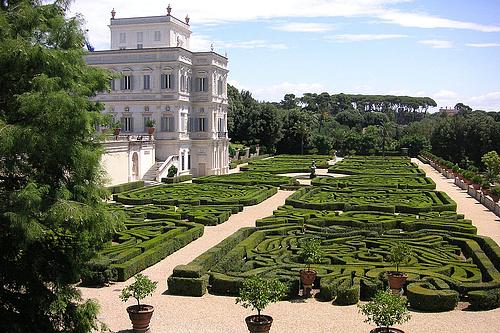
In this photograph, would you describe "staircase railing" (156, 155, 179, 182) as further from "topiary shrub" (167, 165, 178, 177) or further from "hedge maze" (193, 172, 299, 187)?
"hedge maze" (193, 172, 299, 187)

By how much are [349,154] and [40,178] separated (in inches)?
3137

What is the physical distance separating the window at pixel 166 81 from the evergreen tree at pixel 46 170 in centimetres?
3885

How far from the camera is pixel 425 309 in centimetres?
1480

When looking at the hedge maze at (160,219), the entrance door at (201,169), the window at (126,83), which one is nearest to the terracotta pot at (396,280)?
the hedge maze at (160,219)

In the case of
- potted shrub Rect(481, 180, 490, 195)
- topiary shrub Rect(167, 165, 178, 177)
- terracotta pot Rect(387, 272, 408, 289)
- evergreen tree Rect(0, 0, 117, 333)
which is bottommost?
terracotta pot Rect(387, 272, 408, 289)

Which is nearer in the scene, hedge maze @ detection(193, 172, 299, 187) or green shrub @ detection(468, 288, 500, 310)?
green shrub @ detection(468, 288, 500, 310)

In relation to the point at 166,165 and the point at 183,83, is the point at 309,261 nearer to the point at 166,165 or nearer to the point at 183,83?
the point at 166,165

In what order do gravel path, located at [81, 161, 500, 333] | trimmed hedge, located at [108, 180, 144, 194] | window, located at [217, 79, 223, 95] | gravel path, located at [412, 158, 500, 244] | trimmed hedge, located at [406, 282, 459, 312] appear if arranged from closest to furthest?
1. gravel path, located at [81, 161, 500, 333]
2. trimmed hedge, located at [406, 282, 459, 312]
3. gravel path, located at [412, 158, 500, 244]
4. trimmed hedge, located at [108, 180, 144, 194]
5. window, located at [217, 79, 223, 95]

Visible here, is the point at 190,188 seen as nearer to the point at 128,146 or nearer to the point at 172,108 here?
the point at 128,146

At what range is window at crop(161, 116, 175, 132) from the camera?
49.4 metres

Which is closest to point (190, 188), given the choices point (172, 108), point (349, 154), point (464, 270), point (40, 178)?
point (172, 108)

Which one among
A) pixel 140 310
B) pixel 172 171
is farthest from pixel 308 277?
pixel 172 171

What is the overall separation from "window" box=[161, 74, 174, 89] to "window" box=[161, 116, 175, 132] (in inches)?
104

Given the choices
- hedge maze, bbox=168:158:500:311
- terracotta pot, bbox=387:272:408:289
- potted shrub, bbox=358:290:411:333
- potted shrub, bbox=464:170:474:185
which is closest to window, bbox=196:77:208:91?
potted shrub, bbox=464:170:474:185
